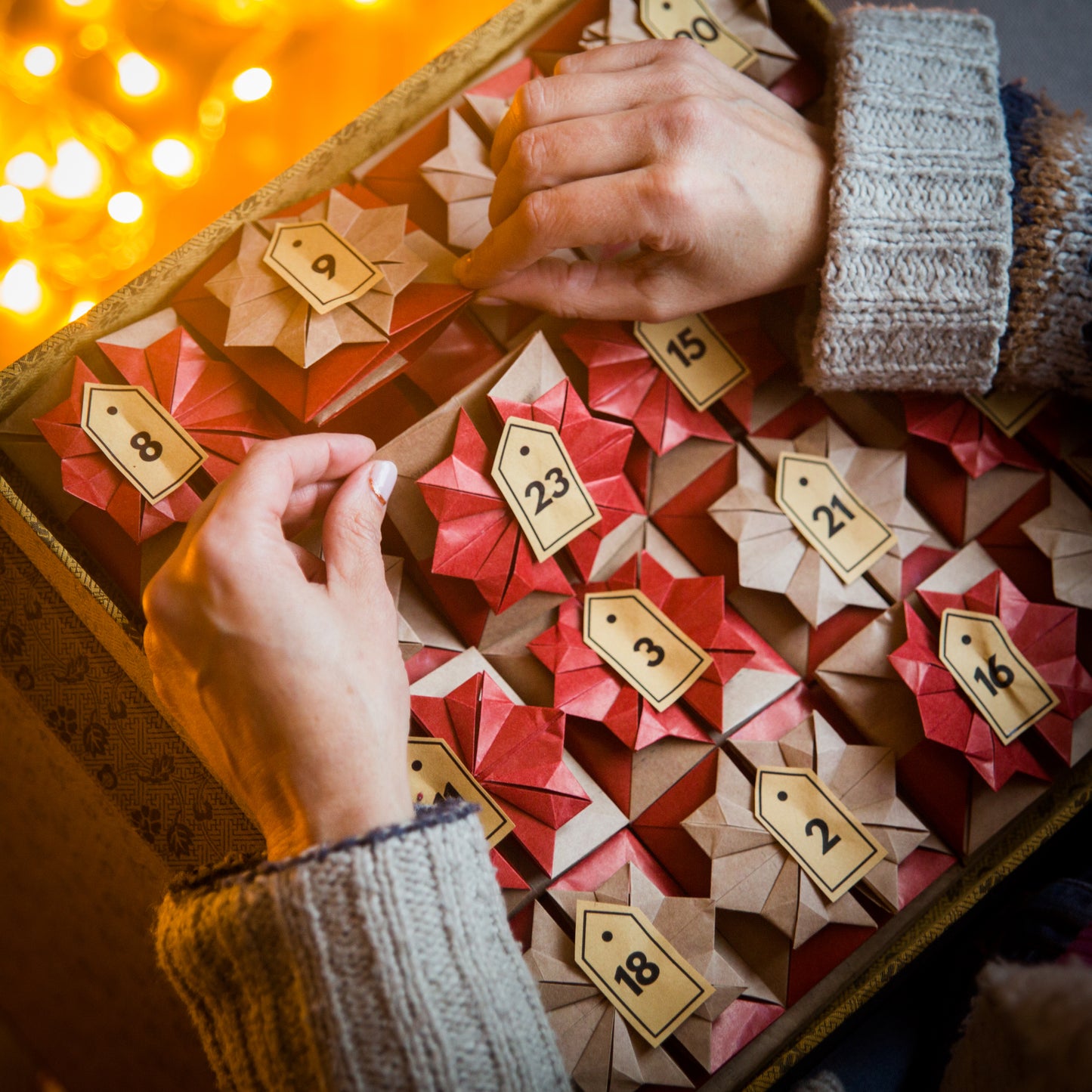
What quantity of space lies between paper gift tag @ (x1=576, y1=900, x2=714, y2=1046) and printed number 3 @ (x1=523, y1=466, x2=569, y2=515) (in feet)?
1.06

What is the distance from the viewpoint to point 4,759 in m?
0.87

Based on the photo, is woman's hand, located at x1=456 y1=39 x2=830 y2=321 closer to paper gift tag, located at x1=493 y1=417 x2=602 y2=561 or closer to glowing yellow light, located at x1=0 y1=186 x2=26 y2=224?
paper gift tag, located at x1=493 y1=417 x2=602 y2=561

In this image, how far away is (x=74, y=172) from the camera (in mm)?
1413

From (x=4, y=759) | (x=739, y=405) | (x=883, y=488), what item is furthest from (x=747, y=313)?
Answer: (x=4, y=759)

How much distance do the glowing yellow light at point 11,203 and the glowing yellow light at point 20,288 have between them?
0.27 ft

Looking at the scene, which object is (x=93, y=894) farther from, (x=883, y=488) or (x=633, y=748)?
(x=883, y=488)

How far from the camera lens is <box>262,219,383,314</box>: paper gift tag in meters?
0.67

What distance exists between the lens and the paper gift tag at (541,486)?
67 cm

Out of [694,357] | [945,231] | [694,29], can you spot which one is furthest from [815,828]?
[694,29]

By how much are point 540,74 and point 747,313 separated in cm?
31

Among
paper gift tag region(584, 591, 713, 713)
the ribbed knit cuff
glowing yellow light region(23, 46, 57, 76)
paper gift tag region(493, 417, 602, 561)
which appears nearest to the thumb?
paper gift tag region(493, 417, 602, 561)

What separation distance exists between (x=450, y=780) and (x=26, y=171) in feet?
4.60

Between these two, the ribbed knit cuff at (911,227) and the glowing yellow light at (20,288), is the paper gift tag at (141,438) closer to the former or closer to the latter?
the ribbed knit cuff at (911,227)

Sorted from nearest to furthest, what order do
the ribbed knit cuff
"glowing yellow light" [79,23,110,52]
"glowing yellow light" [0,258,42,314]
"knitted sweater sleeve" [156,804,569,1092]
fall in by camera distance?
"knitted sweater sleeve" [156,804,569,1092] → the ribbed knit cuff → "glowing yellow light" [0,258,42,314] → "glowing yellow light" [79,23,110,52]
